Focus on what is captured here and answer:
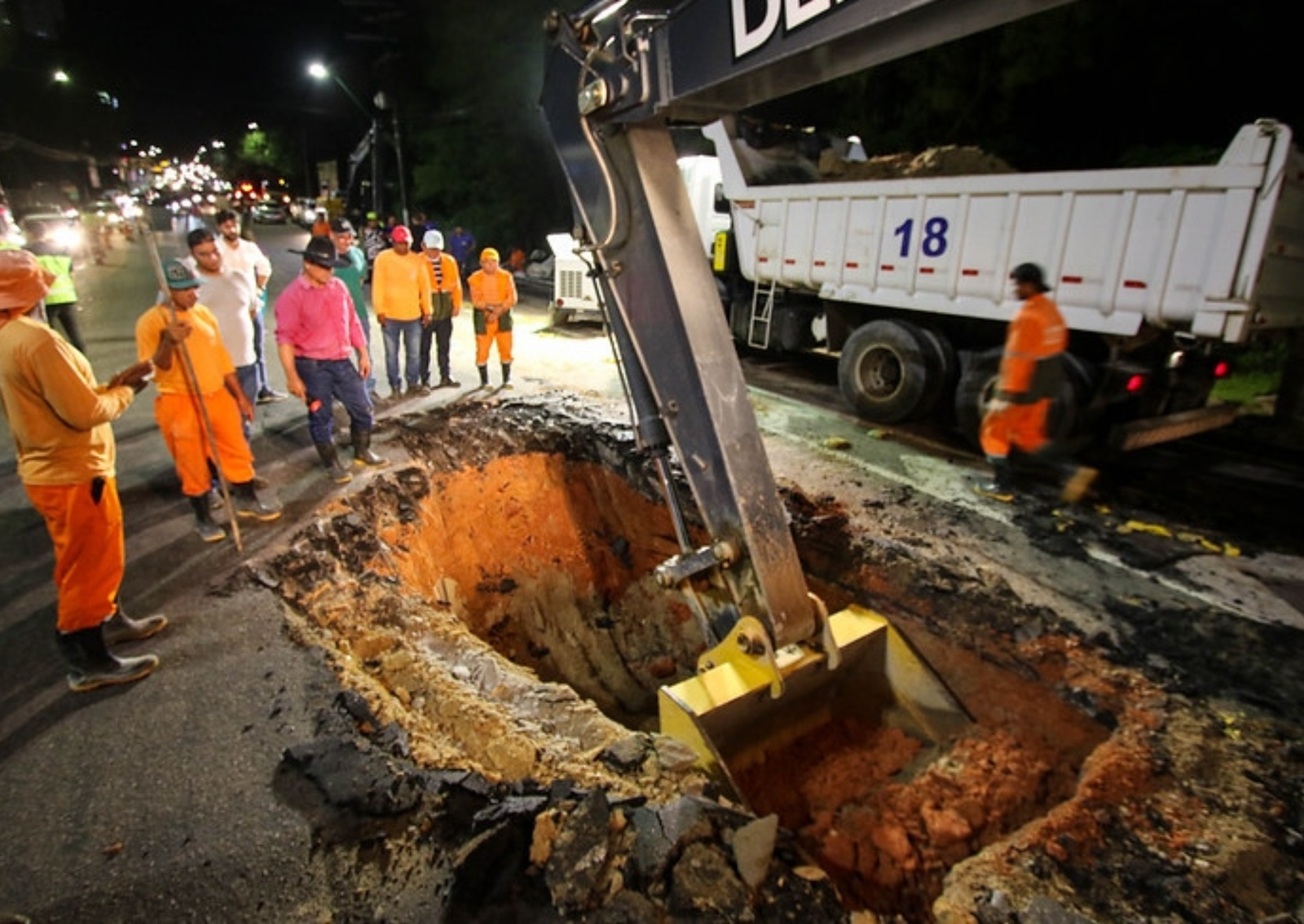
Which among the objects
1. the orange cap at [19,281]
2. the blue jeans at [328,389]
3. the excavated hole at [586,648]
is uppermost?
the orange cap at [19,281]

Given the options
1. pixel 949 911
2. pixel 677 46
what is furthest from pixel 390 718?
pixel 677 46

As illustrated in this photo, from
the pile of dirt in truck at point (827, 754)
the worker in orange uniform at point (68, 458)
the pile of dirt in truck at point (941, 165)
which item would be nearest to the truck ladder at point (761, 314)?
the pile of dirt in truck at point (941, 165)

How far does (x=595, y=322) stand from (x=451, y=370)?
4.16 meters

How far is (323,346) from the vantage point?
5.29m

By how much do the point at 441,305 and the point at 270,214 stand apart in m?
36.7

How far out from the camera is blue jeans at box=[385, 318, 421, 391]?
766cm

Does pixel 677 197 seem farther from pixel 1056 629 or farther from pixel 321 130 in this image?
pixel 321 130

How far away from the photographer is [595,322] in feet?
42.4

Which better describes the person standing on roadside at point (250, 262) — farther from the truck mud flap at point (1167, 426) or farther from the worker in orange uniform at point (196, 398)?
the truck mud flap at point (1167, 426)

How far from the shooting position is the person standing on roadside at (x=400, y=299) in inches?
289

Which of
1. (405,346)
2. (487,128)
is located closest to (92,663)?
(405,346)

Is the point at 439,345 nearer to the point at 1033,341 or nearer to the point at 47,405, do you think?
the point at 47,405

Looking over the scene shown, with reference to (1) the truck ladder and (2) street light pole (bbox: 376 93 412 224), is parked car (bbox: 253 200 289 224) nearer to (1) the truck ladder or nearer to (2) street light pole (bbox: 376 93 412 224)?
(2) street light pole (bbox: 376 93 412 224)

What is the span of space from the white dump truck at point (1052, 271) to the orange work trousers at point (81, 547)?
257 inches
